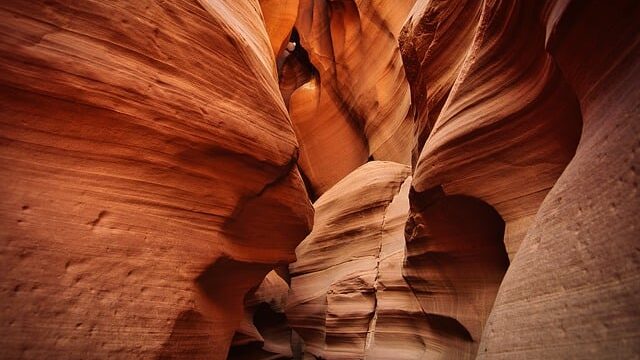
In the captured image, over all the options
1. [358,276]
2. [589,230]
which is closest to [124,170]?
[589,230]

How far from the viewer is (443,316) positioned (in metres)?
4.69

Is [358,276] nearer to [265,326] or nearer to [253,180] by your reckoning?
[253,180]

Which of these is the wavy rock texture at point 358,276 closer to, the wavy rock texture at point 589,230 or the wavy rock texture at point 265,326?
the wavy rock texture at point 265,326

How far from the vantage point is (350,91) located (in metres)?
13.1

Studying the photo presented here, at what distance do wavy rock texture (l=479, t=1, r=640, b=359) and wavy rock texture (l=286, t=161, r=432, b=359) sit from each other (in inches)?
143

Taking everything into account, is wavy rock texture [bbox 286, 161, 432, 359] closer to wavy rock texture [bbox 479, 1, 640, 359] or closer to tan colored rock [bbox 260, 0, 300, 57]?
wavy rock texture [bbox 479, 1, 640, 359]

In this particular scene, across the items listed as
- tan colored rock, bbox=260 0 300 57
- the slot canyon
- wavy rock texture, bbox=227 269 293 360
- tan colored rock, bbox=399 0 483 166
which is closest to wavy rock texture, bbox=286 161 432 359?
the slot canyon

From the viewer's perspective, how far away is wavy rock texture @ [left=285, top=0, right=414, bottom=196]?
11.0 m

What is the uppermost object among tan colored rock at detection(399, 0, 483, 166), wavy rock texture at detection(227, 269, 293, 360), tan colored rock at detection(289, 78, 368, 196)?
tan colored rock at detection(289, 78, 368, 196)

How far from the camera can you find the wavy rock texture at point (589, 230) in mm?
1418

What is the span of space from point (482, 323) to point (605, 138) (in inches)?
111

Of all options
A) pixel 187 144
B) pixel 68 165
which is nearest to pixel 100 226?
pixel 68 165

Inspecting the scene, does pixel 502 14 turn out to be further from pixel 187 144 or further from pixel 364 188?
pixel 364 188

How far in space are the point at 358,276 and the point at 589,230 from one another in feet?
17.5
